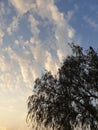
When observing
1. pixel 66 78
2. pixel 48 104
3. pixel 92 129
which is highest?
pixel 66 78

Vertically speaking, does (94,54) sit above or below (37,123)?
above

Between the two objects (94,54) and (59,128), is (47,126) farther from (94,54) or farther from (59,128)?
(94,54)

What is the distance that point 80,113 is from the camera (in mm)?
35750

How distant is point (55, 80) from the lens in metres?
37.7

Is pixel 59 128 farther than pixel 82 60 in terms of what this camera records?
No

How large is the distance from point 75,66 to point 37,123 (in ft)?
21.4

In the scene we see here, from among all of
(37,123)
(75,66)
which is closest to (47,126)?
(37,123)

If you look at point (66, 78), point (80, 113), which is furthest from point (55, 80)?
point (80, 113)

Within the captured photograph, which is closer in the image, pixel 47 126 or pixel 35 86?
pixel 47 126

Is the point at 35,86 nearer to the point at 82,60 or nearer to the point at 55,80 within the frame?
the point at 55,80

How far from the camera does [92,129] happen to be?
116 feet

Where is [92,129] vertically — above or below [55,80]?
below

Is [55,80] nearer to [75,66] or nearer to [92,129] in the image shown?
[75,66]

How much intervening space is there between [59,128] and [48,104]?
260cm
